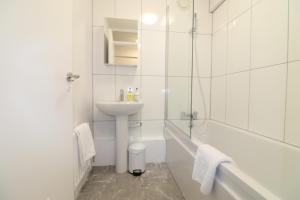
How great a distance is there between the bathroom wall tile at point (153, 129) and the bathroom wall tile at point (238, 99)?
0.83 m

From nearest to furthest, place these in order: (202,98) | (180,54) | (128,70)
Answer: (180,54)
(128,70)
(202,98)

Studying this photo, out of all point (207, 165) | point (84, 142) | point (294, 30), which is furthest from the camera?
point (84, 142)

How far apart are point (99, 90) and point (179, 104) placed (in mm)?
1014

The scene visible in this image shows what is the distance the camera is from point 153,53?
2.08 m

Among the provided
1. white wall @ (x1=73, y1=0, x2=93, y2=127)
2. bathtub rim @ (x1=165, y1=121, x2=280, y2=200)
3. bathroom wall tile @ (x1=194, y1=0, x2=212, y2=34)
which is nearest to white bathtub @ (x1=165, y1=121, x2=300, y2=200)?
bathtub rim @ (x1=165, y1=121, x2=280, y2=200)

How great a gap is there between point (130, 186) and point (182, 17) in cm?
191

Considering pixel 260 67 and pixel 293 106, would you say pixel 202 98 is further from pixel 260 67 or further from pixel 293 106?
pixel 293 106

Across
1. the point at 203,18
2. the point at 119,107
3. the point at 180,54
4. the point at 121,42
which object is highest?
the point at 203,18

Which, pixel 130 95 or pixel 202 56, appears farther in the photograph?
pixel 202 56

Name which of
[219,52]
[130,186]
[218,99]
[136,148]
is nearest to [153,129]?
[136,148]

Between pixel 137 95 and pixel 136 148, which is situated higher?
pixel 137 95

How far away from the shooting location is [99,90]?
2.00m

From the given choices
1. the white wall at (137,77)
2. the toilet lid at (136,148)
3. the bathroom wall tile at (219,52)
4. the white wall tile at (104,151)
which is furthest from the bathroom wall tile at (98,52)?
the bathroom wall tile at (219,52)

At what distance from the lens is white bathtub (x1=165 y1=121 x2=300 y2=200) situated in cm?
→ 74
